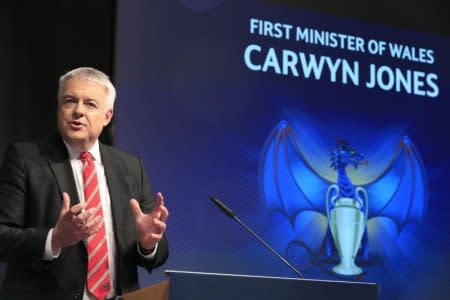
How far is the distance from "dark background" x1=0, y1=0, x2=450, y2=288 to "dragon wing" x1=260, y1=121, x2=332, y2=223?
1.04 m

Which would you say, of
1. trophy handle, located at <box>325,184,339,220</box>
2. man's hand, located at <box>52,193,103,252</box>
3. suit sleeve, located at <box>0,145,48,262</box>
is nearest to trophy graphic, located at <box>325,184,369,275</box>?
trophy handle, located at <box>325,184,339,220</box>

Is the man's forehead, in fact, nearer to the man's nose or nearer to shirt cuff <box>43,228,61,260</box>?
the man's nose

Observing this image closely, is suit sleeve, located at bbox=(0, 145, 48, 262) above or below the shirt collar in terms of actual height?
below

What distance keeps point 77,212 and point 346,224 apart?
9.17 ft

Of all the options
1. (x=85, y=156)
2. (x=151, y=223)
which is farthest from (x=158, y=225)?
(x=85, y=156)

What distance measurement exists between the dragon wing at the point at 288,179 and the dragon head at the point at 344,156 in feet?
0.48

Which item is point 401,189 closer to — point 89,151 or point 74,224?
point 89,151

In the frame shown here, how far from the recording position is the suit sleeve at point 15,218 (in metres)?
2.48

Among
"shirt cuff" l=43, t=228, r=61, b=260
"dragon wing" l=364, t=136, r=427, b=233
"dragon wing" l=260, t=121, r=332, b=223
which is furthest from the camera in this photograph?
"dragon wing" l=364, t=136, r=427, b=233

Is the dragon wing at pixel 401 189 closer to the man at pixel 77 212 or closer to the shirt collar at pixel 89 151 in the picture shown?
the man at pixel 77 212

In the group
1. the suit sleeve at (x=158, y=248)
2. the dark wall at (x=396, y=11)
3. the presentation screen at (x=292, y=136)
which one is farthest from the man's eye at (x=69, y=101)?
the dark wall at (x=396, y=11)

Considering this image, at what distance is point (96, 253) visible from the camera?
2.64m

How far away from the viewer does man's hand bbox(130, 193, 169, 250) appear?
8.36ft

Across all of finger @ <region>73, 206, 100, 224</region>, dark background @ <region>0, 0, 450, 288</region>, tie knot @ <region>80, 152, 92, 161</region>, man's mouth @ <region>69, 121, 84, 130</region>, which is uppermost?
dark background @ <region>0, 0, 450, 288</region>
